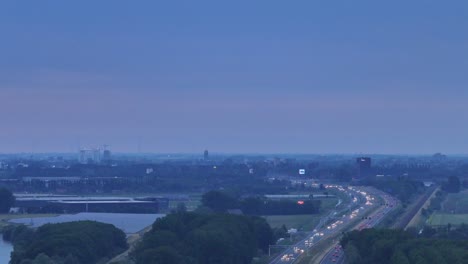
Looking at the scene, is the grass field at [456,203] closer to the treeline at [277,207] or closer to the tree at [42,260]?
the treeline at [277,207]

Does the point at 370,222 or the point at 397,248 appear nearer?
the point at 397,248

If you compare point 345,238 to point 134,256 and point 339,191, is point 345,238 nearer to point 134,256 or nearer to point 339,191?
point 134,256

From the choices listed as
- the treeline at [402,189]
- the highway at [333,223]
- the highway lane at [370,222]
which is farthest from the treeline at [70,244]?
the treeline at [402,189]

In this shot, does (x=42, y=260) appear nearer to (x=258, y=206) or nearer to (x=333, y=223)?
(x=333, y=223)

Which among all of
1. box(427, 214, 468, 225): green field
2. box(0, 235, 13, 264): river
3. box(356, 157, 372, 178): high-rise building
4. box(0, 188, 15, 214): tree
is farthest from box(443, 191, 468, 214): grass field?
box(356, 157, 372, 178): high-rise building

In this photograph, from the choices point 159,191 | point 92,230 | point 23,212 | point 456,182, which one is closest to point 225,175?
point 159,191

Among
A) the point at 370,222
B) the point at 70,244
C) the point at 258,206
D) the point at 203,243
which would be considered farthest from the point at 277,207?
the point at 70,244

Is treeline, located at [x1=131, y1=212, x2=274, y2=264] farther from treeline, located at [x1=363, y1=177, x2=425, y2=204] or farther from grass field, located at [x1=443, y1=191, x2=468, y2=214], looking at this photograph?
treeline, located at [x1=363, y1=177, x2=425, y2=204]
